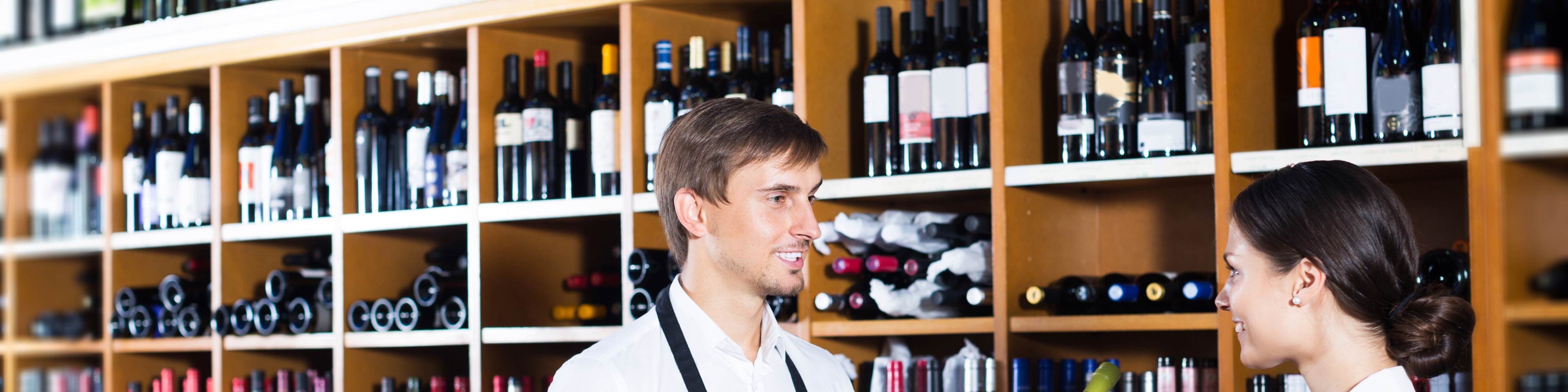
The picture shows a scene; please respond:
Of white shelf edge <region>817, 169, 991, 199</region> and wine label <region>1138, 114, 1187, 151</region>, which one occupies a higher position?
wine label <region>1138, 114, 1187, 151</region>

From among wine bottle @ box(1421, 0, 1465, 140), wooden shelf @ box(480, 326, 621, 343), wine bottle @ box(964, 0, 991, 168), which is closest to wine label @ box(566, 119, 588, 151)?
wooden shelf @ box(480, 326, 621, 343)

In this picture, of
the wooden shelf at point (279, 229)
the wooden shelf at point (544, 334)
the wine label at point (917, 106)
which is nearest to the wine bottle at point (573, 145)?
the wooden shelf at point (544, 334)

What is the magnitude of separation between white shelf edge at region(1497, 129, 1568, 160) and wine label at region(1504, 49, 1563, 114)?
0.03 metres

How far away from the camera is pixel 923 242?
2.14 m

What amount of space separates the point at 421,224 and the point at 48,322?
157 cm

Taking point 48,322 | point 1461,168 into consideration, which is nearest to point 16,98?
point 48,322

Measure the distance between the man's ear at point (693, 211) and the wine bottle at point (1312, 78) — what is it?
92 cm

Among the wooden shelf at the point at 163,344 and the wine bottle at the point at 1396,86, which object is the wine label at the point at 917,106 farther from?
the wooden shelf at the point at 163,344

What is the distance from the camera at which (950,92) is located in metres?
2.09

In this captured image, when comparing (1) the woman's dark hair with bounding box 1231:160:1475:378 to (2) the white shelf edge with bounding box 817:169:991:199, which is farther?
(2) the white shelf edge with bounding box 817:169:991:199

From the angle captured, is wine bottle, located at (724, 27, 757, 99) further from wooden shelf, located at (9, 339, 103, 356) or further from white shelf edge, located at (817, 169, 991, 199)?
wooden shelf, located at (9, 339, 103, 356)

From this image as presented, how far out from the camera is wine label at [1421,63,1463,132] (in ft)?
5.62

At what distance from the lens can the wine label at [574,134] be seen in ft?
8.00

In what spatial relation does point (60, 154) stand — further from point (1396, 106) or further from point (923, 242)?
point (1396, 106)
